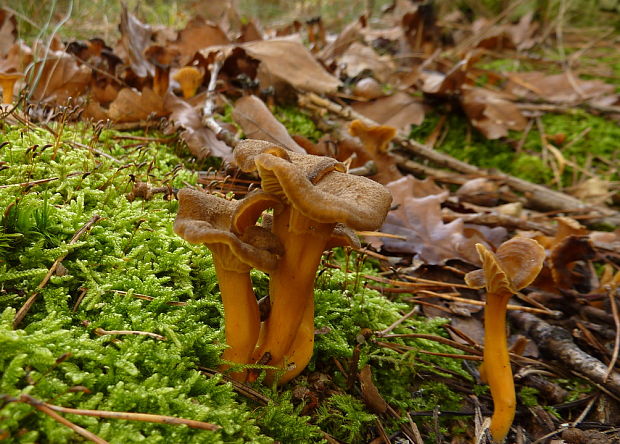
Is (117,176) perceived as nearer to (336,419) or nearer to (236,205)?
(236,205)

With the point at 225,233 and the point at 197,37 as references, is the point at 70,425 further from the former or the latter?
the point at 197,37

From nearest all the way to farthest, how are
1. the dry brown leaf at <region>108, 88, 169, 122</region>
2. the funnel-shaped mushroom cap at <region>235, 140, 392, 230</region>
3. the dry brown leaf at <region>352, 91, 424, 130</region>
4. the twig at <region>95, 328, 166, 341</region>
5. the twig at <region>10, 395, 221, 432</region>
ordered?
the twig at <region>10, 395, 221, 432</region>
the funnel-shaped mushroom cap at <region>235, 140, 392, 230</region>
the twig at <region>95, 328, 166, 341</region>
the dry brown leaf at <region>108, 88, 169, 122</region>
the dry brown leaf at <region>352, 91, 424, 130</region>

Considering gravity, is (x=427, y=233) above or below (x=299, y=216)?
above

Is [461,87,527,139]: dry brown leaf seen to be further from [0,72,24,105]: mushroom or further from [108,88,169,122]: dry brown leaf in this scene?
[0,72,24,105]: mushroom

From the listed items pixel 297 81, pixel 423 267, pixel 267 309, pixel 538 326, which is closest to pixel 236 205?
pixel 267 309

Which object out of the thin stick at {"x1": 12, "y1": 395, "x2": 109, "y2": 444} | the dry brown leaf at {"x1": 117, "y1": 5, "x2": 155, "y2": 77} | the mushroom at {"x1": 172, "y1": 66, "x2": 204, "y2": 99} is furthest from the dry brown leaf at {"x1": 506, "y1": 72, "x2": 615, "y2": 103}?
the thin stick at {"x1": 12, "y1": 395, "x2": 109, "y2": 444}

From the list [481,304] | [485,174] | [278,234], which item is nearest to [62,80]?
[278,234]
